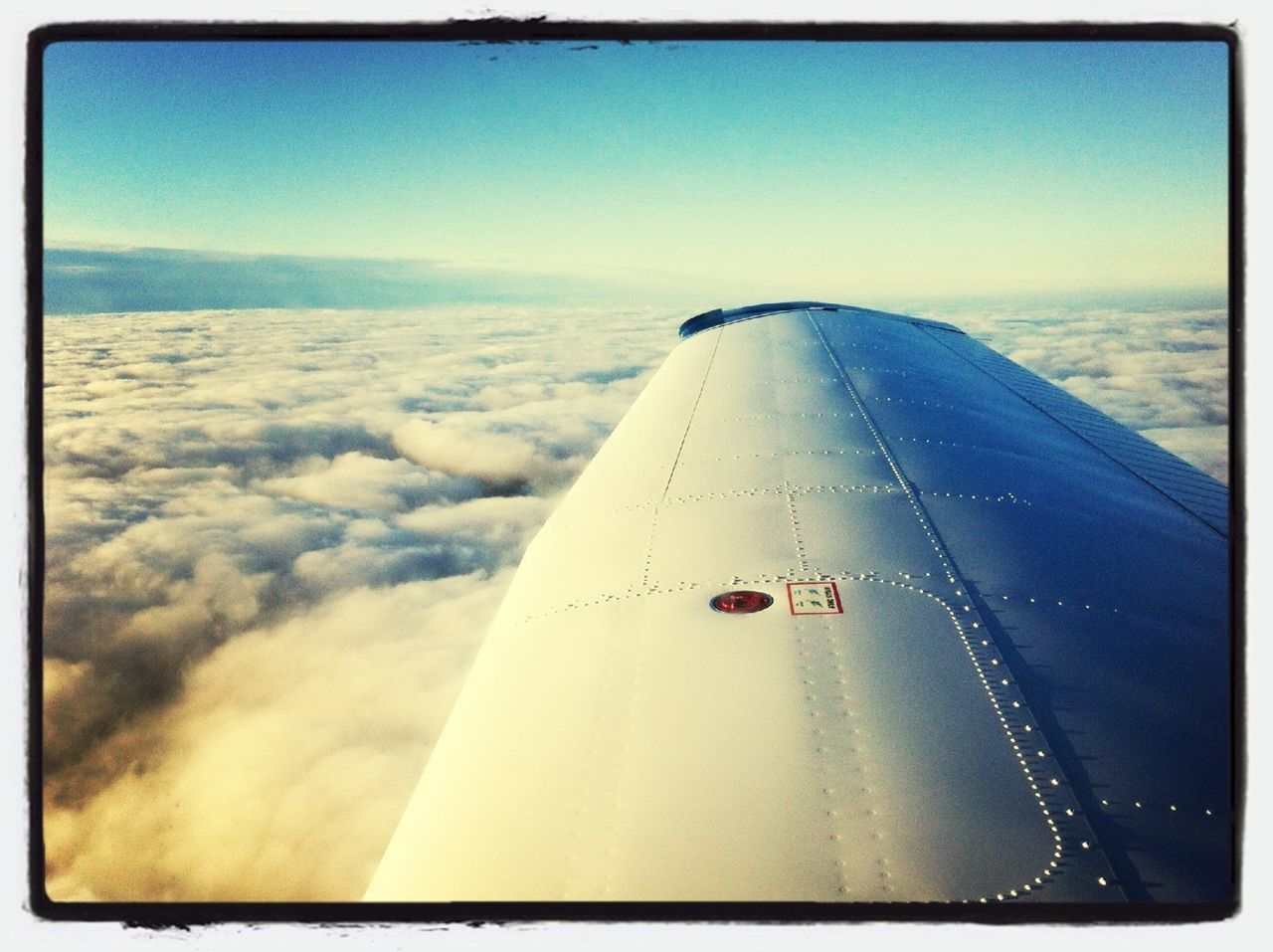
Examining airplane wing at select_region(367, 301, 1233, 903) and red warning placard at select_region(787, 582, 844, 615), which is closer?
airplane wing at select_region(367, 301, 1233, 903)

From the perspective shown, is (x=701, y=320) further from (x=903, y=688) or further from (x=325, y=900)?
(x=325, y=900)

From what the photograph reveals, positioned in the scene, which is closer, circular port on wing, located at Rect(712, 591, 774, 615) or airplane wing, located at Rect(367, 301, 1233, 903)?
airplane wing, located at Rect(367, 301, 1233, 903)

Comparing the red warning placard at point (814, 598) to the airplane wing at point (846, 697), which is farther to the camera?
the red warning placard at point (814, 598)

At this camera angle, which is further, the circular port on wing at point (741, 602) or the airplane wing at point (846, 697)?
the circular port on wing at point (741, 602)

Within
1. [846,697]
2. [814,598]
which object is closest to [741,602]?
[814,598]
